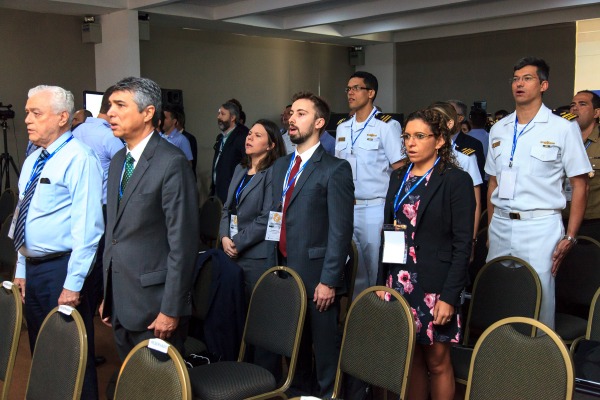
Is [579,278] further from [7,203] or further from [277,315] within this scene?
[7,203]

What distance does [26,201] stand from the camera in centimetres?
264

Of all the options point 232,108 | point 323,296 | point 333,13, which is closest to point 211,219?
point 232,108

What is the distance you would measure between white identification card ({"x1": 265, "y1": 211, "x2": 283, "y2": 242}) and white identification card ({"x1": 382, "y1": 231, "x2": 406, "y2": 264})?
615 millimetres

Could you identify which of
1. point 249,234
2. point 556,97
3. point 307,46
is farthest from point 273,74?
point 249,234

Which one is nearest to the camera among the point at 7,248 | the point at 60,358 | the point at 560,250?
the point at 60,358

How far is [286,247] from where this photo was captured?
2807mm

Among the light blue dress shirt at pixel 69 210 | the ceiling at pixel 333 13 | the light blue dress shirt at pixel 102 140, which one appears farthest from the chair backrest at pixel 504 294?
the ceiling at pixel 333 13

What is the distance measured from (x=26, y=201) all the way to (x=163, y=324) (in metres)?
0.92

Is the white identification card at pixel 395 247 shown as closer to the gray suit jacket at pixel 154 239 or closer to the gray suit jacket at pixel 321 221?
the gray suit jacket at pixel 321 221

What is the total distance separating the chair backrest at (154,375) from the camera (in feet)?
5.81

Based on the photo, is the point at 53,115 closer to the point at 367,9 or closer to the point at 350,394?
the point at 350,394

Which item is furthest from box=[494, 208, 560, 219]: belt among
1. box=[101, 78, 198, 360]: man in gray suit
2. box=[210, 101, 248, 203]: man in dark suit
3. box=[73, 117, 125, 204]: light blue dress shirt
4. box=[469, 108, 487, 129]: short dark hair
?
box=[469, 108, 487, 129]: short dark hair

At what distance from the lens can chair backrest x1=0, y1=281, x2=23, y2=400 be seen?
7.20 ft

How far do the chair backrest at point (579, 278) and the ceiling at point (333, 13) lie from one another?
13.9 feet
